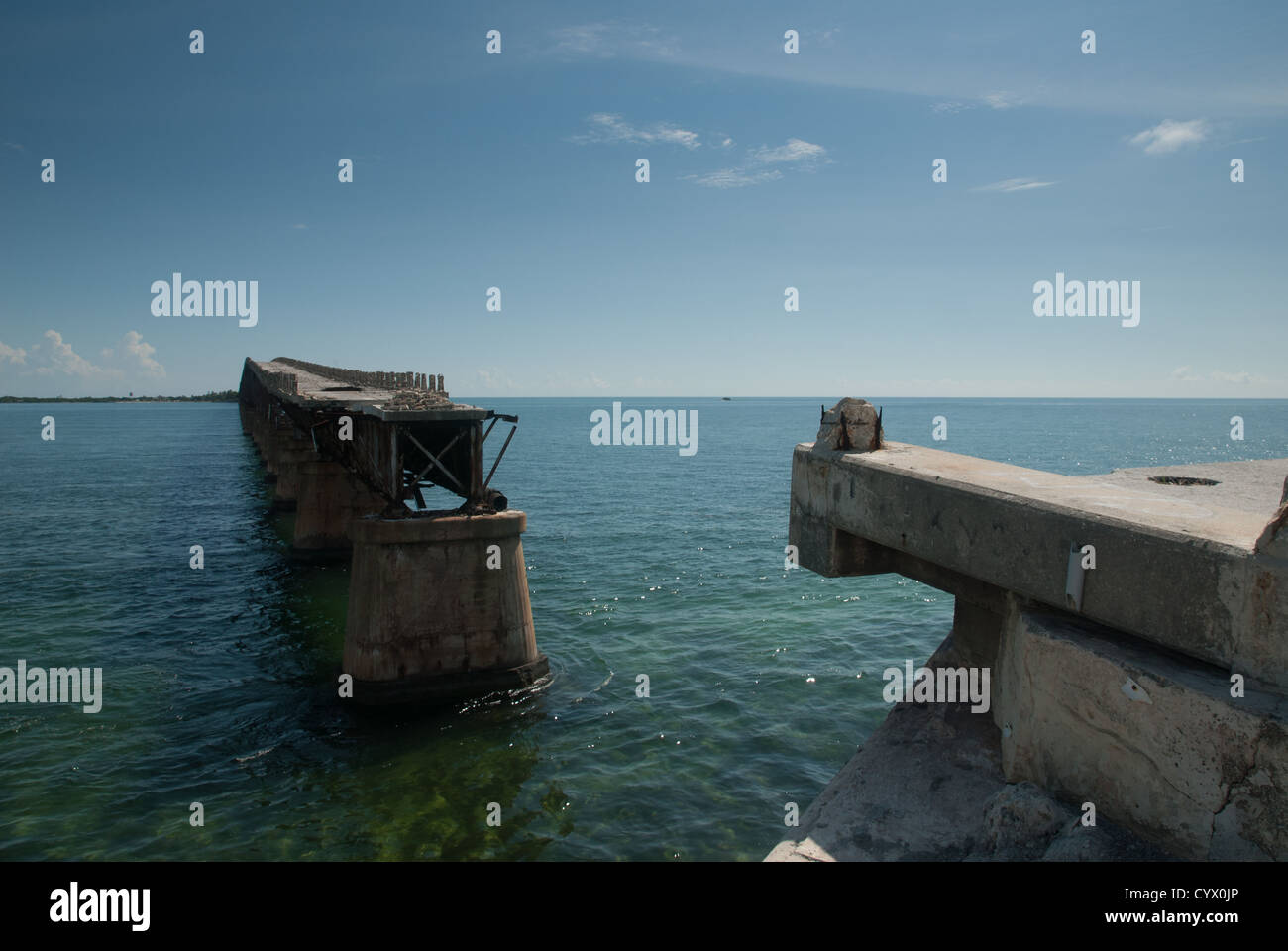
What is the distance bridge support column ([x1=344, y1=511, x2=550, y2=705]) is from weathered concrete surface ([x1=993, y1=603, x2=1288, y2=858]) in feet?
42.5

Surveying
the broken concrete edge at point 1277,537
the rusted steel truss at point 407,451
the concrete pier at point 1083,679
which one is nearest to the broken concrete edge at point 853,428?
the concrete pier at point 1083,679

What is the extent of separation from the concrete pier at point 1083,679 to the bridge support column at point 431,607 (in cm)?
1121

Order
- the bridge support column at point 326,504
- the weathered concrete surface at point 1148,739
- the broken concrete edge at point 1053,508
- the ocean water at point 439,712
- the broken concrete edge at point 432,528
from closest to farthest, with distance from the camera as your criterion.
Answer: the weathered concrete surface at point 1148,739, the broken concrete edge at point 1053,508, the ocean water at point 439,712, the broken concrete edge at point 432,528, the bridge support column at point 326,504

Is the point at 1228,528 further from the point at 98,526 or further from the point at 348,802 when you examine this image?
the point at 98,526

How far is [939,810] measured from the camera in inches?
234

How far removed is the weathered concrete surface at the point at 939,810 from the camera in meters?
5.03

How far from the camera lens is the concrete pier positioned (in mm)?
4223

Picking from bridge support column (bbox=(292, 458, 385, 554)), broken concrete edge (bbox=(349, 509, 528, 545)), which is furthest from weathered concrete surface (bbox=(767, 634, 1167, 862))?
bridge support column (bbox=(292, 458, 385, 554))

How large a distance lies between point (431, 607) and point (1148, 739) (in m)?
14.5

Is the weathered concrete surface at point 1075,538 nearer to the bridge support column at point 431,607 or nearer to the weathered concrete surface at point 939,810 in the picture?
the weathered concrete surface at point 939,810

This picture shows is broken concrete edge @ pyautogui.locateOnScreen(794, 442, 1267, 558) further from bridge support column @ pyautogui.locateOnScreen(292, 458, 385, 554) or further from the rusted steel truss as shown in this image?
bridge support column @ pyautogui.locateOnScreen(292, 458, 385, 554)

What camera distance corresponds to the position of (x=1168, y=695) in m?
4.49
